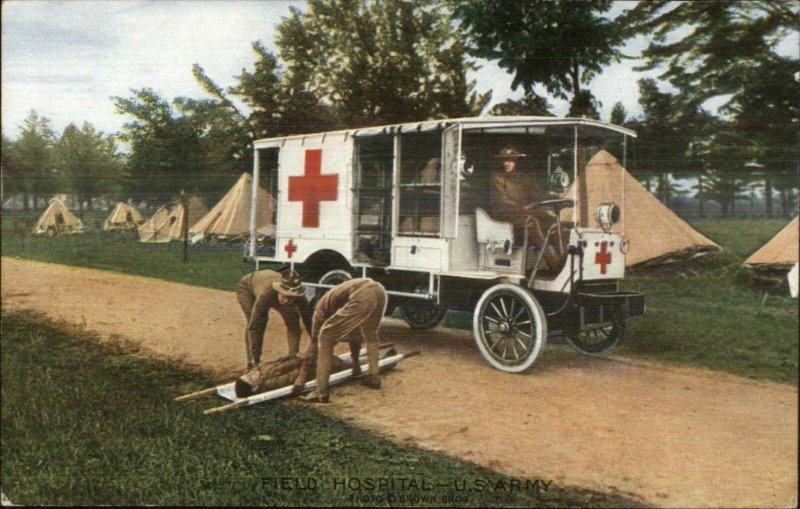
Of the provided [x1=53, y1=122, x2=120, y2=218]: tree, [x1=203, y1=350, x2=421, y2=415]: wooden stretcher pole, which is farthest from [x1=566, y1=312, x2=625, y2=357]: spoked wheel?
[x1=53, y1=122, x2=120, y2=218]: tree

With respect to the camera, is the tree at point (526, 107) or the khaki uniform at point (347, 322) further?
the khaki uniform at point (347, 322)

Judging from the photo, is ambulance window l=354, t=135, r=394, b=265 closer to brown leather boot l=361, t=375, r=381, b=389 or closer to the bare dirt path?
the bare dirt path

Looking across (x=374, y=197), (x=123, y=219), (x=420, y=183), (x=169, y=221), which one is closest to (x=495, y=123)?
(x=420, y=183)

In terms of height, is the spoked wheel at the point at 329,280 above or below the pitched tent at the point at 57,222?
below

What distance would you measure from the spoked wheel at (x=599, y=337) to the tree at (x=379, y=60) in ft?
3.80

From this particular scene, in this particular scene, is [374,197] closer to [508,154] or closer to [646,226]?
[508,154]

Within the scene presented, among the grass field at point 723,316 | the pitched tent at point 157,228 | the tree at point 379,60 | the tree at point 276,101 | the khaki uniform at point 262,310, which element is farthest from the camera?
the pitched tent at point 157,228

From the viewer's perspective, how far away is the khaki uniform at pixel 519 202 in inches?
120

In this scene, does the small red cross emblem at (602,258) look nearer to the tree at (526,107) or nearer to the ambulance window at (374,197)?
the tree at (526,107)

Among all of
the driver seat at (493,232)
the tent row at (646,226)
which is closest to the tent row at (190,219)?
the driver seat at (493,232)

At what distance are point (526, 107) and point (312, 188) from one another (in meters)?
1.12

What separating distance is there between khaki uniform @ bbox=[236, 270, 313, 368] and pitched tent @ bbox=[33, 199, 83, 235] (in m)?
1.25

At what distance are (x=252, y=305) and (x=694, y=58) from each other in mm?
2483

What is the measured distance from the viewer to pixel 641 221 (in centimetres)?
293
